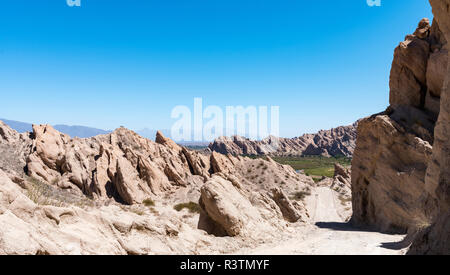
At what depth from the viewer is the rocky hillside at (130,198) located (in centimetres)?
884

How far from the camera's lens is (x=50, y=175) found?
3738 cm

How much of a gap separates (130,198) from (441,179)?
35236 mm

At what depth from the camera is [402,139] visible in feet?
78.1

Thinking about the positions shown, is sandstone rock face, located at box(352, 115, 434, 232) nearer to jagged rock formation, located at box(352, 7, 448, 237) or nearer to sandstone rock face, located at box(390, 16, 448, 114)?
jagged rock formation, located at box(352, 7, 448, 237)

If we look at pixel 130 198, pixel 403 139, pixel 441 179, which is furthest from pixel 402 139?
pixel 130 198

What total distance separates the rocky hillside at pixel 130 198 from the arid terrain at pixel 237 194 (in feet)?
0.23

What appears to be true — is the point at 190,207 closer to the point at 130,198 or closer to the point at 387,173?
the point at 130,198

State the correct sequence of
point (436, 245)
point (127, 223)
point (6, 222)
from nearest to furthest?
point (6, 222) → point (436, 245) → point (127, 223)

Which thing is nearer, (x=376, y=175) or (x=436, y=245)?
(x=436, y=245)

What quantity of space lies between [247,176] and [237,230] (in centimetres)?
4714

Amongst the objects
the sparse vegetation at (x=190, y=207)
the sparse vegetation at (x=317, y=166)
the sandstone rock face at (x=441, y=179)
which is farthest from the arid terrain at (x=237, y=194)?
the sparse vegetation at (x=317, y=166)

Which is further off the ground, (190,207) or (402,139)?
(402,139)
